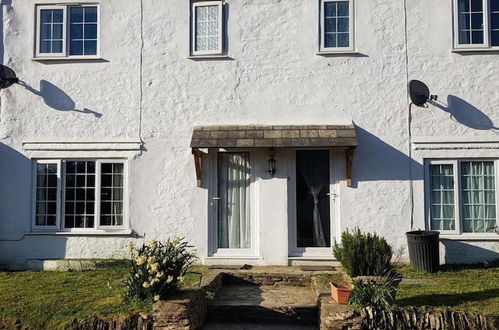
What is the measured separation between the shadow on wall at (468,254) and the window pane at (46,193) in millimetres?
8819

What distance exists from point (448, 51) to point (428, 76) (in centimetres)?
70

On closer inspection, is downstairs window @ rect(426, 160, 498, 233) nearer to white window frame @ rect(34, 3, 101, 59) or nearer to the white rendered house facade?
the white rendered house facade

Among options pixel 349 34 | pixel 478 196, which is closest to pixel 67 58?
pixel 349 34

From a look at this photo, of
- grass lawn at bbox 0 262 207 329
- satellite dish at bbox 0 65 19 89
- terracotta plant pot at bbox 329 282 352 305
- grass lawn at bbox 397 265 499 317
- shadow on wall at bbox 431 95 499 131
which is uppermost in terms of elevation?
satellite dish at bbox 0 65 19 89

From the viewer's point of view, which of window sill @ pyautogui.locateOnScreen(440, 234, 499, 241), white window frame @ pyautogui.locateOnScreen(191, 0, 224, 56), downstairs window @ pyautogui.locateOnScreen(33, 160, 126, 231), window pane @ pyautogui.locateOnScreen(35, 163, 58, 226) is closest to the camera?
window sill @ pyautogui.locateOnScreen(440, 234, 499, 241)

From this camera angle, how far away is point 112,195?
1140cm

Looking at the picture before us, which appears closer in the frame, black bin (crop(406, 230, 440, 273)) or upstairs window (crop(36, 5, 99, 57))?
black bin (crop(406, 230, 440, 273))

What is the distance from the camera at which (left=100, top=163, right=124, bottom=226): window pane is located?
37.3 ft

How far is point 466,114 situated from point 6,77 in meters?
10.3

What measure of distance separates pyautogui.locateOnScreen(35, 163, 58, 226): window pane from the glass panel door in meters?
5.58

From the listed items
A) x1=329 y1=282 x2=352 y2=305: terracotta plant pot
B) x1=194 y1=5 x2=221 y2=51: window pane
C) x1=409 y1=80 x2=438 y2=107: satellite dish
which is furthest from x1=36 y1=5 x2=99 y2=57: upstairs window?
x1=329 y1=282 x2=352 y2=305: terracotta plant pot

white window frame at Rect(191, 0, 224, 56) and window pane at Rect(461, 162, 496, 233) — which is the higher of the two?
white window frame at Rect(191, 0, 224, 56)

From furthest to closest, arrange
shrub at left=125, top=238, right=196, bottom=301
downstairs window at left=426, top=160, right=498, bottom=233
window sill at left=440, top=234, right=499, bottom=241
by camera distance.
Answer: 1. downstairs window at left=426, top=160, right=498, bottom=233
2. window sill at left=440, top=234, right=499, bottom=241
3. shrub at left=125, top=238, right=196, bottom=301

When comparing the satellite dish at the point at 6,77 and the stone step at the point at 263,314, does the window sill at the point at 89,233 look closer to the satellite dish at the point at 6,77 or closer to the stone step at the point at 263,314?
the satellite dish at the point at 6,77
